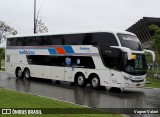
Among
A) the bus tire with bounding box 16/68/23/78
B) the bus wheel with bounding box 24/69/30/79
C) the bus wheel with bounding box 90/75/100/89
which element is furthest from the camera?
the bus tire with bounding box 16/68/23/78

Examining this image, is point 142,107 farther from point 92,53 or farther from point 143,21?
point 143,21

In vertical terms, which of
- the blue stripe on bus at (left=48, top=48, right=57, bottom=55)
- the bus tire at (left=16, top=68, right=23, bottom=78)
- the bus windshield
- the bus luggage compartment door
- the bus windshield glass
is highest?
the bus windshield glass

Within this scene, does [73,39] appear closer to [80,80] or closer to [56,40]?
[56,40]

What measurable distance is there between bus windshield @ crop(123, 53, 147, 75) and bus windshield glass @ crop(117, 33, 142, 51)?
55cm

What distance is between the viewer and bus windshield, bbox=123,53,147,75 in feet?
62.4

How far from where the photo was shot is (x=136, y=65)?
19500mm

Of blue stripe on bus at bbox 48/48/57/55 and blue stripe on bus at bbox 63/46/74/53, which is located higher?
blue stripe on bus at bbox 63/46/74/53

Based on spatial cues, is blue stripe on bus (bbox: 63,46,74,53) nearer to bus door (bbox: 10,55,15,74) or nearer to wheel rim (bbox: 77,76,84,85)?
wheel rim (bbox: 77,76,84,85)

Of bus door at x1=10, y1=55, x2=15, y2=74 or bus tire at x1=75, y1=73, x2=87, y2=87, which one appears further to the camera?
bus door at x1=10, y1=55, x2=15, y2=74

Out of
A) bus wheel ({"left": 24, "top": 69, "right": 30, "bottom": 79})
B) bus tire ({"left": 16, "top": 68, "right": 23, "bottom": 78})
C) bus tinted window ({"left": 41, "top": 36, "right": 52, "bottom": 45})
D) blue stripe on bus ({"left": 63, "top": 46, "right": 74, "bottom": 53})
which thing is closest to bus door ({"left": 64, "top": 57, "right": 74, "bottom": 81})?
blue stripe on bus ({"left": 63, "top": 46, "right": 74, "bottom": 53})

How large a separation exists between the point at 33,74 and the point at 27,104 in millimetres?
14400

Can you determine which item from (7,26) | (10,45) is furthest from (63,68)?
(7,26)

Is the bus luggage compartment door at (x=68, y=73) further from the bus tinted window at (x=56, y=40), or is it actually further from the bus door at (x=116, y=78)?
the bus door at (x=116, y=78)

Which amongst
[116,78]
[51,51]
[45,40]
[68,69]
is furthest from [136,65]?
[45,40]
